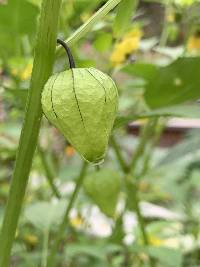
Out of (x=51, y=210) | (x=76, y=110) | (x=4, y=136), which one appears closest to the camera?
(x=76, y=110)

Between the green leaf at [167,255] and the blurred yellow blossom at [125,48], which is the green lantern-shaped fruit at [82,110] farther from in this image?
the blurred yellow blossom at [125,48]

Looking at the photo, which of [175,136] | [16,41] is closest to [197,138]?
[16,41]

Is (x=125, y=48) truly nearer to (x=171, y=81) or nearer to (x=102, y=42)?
(x=102, y=42)

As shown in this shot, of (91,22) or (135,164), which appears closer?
(91,22)

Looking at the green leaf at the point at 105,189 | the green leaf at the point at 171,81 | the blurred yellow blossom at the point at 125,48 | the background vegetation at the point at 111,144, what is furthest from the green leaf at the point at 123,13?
the blurred yellow blossom at the point at 125,48

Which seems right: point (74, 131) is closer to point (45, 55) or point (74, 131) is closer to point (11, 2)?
point (45, 55)

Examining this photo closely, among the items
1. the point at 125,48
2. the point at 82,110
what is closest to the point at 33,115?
the point at 82,110
